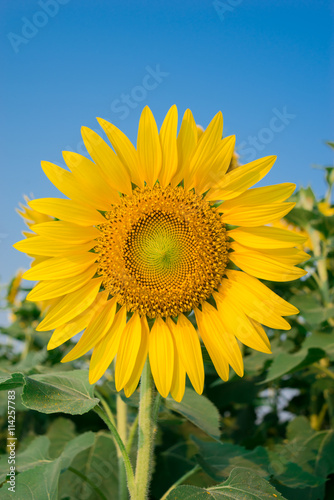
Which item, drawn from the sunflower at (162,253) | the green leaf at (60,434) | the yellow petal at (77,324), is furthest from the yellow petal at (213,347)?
the green leaf at (60,434)

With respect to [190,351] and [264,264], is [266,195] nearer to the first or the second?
[264,264]

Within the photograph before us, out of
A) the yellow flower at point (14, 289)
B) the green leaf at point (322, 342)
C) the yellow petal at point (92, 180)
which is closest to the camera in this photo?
the yellow petal at point (92, 180)

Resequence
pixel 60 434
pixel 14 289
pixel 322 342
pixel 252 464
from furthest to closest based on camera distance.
→ pixel 14 289, pixel 60 434, pixel 322 342, pixel 252 464

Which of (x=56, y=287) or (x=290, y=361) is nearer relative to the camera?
(x=56, y=287)

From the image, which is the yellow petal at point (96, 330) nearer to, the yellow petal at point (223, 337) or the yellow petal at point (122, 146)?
the yellow petal at point (223, 337)

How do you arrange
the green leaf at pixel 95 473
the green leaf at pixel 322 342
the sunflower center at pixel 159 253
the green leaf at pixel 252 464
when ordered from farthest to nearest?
the green leaf at pixel 322 342 < the green leaf at pixel 95 473 < the green leaf at pixel 252 464 < the sunflower center at pixel 159 253

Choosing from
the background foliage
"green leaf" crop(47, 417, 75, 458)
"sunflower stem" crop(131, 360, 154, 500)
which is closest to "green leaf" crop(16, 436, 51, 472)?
the background foliage

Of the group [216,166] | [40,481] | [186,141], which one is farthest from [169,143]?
[40,481]
